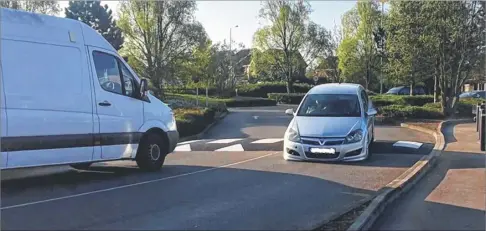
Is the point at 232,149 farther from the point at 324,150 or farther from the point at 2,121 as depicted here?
the point at 2,121

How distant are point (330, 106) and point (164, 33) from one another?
28.4 m

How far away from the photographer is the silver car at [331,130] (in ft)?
40.3

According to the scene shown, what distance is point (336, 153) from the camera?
482 inches

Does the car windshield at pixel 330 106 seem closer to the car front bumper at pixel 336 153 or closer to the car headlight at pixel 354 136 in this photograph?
the car headlight at pixel 354 136

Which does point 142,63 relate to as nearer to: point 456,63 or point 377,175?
point 456,63

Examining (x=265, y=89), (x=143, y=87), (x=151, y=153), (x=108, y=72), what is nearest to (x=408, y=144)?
(x=151, y=153)

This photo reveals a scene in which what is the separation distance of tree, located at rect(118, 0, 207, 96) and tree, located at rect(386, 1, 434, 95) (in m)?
16.2

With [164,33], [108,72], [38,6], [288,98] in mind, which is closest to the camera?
[108,72]

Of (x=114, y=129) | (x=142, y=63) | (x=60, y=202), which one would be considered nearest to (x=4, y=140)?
(x=60, y=202)

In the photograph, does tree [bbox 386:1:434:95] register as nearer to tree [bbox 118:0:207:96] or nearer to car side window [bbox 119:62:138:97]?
tree [bbox 118:0:207:96]

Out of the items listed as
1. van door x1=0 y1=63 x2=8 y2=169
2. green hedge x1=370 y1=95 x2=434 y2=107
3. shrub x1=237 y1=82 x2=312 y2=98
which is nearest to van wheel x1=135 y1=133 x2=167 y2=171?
van door x1=0 y1=63 x2=8 y2=169

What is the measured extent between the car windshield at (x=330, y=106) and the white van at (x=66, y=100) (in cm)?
430

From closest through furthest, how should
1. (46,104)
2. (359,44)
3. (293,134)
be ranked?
(46,104) → (293,134) → (359,44)

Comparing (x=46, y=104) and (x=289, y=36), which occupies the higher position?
(x=289, y=36)
